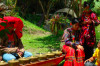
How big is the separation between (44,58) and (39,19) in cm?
1562

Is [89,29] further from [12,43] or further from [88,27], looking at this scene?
[12,43]

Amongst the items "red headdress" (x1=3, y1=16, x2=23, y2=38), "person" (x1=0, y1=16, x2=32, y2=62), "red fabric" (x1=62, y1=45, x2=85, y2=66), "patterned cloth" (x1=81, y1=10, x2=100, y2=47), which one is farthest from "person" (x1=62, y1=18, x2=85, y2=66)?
"red headdress" (x1=3, y1=16, x2=23, y2=38)

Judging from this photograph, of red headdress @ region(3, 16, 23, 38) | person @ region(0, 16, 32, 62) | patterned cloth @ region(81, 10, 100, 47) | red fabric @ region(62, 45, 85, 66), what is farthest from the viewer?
patterned cloth @ region(81, 10, 100, 47)

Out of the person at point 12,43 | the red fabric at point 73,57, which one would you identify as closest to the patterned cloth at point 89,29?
the red fabric at point 73,57

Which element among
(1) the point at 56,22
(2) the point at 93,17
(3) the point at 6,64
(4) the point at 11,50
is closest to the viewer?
(3) the point at 6,64

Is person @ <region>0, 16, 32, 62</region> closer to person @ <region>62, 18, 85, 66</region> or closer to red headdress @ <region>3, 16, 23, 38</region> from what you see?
red headdress @ <region>3, 16, 23, 38</region>

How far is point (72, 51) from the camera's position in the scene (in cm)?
429

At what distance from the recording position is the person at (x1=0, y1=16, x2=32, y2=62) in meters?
3.95

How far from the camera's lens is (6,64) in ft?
11.1

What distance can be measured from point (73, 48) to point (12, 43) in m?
1.33

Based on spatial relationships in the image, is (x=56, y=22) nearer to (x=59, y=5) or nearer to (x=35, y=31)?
(x=35, y=31)

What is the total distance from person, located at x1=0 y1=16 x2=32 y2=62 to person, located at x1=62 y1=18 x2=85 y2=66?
2.86 ft

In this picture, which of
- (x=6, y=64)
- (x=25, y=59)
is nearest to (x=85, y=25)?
(x=25, y=59)

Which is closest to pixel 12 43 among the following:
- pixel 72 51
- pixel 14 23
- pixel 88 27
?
pixel 14 23
